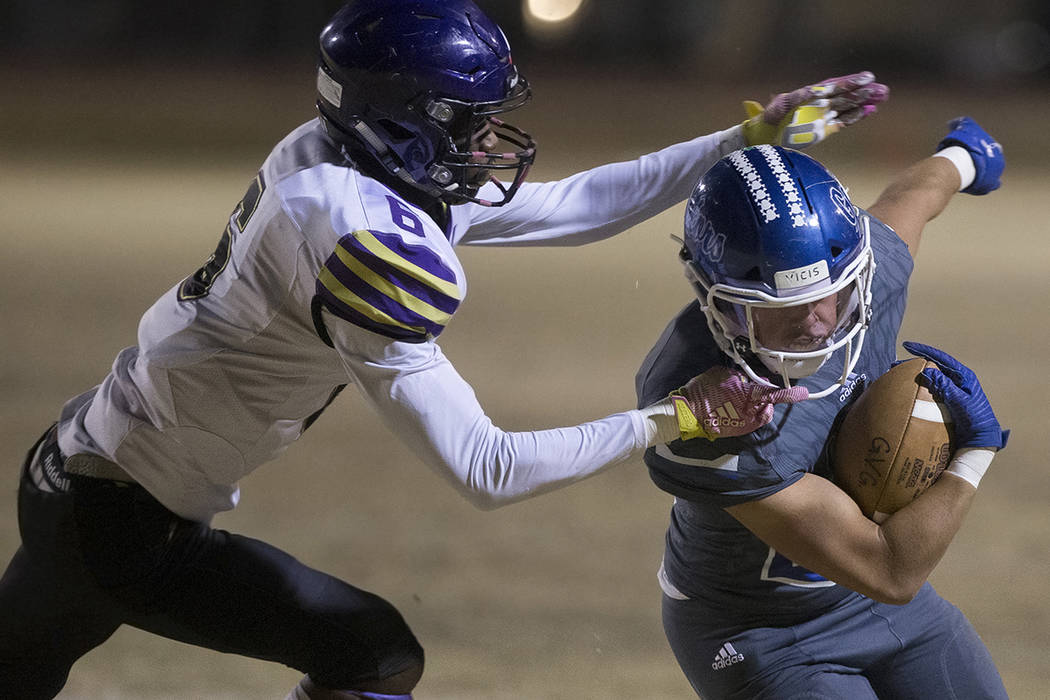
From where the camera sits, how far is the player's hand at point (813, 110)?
2596 millimetres

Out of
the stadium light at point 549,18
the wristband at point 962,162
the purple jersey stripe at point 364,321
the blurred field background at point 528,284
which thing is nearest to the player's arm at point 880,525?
the purple jersey stripe at point 364,321

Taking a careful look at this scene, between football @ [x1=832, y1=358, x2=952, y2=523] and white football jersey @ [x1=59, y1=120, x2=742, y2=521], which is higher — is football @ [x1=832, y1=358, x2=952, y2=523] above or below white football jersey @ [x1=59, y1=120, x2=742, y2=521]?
below

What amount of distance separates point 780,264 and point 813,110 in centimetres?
70

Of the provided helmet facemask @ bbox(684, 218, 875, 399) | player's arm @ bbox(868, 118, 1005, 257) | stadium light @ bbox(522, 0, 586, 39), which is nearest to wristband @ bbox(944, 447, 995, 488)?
helmet facemask @ bbox(684, 218, 875, 399)

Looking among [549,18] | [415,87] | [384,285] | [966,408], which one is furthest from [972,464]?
[549,18]

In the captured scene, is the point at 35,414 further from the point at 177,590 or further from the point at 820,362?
the point at 820,362

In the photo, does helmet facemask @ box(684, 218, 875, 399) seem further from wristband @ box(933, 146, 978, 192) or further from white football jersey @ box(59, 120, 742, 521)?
wristband @ box(933, 146, 978, 192)

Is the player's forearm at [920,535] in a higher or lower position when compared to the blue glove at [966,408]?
lower

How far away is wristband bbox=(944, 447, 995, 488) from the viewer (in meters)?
2.12

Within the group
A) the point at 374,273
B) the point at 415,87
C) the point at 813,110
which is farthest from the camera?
the point at 813,110

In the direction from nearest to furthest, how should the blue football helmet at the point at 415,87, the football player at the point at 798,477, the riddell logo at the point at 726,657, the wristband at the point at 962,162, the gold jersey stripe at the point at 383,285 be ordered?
the gold jersey stripe at the point at 383,285 < the football player at the point at 798,477 < the blue football helmet at the point at 415,87 < the riddell logo at the point at 726,657 < the wristband at the point at 962,162

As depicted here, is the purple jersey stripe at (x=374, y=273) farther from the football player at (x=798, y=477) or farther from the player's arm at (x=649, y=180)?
the player's arm at (x=649, y=180)

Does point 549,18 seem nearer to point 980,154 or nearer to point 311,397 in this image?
point 980,154

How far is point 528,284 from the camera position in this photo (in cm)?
785
